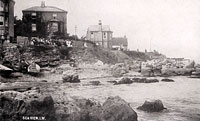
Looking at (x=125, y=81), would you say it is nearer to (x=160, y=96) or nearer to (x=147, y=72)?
(x=160, y=96)

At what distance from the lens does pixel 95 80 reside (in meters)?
4.27

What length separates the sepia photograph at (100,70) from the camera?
119 inches

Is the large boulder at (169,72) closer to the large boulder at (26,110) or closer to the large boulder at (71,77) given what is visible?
the large boulder at (71,77)

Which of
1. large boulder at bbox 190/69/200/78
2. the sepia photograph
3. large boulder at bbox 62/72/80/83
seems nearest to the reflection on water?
the sepia photograph

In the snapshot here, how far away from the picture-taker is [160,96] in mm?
3596

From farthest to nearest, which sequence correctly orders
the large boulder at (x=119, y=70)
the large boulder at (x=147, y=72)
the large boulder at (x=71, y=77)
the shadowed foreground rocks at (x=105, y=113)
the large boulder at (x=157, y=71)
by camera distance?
the large boulder at (x=157, y=71)
the large boulder at (x=147, y=72)
the large boulder at (x=119, y=70)
the large boulder at (x=71, y=77)
the shadowed foreground rocks at (x=105, y=113)

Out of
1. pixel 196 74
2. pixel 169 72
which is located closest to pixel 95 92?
pixel 196 74

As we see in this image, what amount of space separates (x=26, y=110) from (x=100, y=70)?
1.72 m

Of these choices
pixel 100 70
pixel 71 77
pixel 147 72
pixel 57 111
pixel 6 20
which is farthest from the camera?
pixel 6 20

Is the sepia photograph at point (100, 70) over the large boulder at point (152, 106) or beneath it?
over

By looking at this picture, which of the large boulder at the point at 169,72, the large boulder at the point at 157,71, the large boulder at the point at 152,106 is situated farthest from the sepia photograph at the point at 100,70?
the large boulder at the point at 169,72

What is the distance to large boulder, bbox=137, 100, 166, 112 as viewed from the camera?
3322 mm

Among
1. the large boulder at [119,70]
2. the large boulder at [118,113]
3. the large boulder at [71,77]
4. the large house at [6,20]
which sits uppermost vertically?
the large house at [6,20]

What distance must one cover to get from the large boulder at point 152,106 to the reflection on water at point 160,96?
0.24 feet
